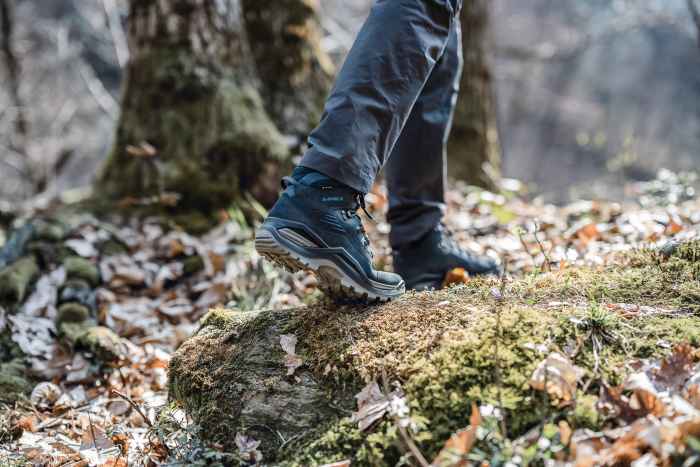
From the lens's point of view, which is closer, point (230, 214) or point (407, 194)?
point (407, 194)

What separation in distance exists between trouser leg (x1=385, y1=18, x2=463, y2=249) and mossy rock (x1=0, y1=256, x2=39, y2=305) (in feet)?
6.22

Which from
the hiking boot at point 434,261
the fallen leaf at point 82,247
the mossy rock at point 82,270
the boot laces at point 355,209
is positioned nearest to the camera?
the boot laces at point 355,209

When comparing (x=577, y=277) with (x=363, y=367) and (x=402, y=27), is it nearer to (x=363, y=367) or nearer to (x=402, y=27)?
(x=363, y=367)

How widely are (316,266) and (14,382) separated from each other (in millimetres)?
1500

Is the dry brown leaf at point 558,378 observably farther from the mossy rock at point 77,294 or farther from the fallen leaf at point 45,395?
the mossy rock at point 77,294

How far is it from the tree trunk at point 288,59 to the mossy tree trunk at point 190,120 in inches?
16.8

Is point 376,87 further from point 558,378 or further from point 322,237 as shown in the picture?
point 558,378

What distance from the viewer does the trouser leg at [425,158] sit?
2.36 metres

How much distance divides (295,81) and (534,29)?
1856cm

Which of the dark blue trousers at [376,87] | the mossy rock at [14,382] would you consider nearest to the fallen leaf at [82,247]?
the mossy rock at [14,382]

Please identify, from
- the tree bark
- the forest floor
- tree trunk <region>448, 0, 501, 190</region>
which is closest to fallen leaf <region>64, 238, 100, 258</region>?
the forest floor

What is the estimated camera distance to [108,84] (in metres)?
15.4

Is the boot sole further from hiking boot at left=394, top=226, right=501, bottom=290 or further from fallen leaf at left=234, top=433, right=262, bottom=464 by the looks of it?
hiking boot at left=394, top=226, right=501, bottom=290

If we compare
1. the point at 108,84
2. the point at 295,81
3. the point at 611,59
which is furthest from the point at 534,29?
the point at 295,81
